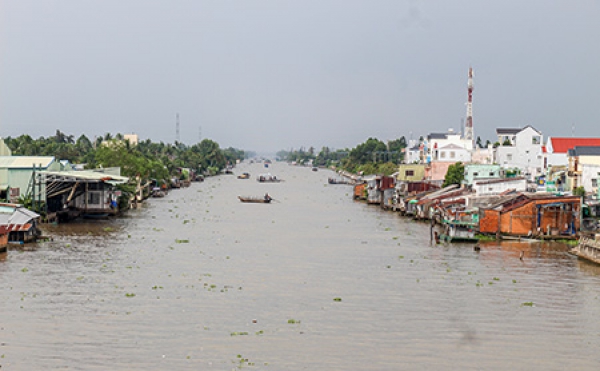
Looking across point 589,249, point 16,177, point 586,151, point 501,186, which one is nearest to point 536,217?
point 589,249

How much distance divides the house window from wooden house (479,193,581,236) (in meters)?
26.2

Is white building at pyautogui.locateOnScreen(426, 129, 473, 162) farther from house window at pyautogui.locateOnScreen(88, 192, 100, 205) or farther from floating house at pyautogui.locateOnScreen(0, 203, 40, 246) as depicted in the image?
floating house at pyautogui.locateOnScreen(0, 203, 40, 246)

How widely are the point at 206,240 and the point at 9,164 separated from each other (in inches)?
572

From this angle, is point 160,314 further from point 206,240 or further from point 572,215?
point 572,215

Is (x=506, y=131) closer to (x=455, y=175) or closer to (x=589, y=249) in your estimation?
(x=455, y=175)

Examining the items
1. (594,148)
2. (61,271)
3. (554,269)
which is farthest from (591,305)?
(594,148)

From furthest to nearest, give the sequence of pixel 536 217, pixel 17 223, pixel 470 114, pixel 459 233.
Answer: pixel 470 114, pixel 536 217, pixel 459 233, pixel 17 223

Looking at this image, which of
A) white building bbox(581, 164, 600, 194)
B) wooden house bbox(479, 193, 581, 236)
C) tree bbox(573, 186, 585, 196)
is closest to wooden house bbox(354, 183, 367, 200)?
white building bbox(581, 164, 600, 194)

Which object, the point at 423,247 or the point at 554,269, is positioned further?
the point at 423,247

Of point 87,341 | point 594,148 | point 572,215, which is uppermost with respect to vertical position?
point 594,148

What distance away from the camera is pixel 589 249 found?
35.9 m

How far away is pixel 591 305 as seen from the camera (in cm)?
2691

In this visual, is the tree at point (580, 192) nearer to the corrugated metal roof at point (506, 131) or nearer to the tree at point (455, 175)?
the tree at point (455, 175)

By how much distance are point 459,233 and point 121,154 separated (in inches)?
1594
